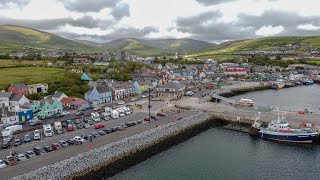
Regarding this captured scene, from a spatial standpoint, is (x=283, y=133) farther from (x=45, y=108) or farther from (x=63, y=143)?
(x=45, y=108)

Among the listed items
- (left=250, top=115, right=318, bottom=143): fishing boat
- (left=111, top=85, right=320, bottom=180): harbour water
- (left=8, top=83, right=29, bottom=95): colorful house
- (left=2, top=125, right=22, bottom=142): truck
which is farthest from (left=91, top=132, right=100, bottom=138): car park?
(left=8, top=83, right=29, bottom=95): colorful house

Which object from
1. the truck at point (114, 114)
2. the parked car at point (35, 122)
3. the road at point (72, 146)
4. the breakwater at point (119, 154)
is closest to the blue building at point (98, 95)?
the truck at point (114, 114)

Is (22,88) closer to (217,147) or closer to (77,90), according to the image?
(77,90)

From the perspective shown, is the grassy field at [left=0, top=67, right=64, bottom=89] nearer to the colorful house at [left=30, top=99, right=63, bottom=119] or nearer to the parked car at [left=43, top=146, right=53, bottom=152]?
the colorful house at [left=30, top=99, right=63, bottom=119]

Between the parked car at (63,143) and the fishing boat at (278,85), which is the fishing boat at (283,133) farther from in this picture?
the fishing boat at (278,85)

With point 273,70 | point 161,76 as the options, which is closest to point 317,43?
point 273,70

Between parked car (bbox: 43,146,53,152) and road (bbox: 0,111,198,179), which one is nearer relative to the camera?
road (bbox: 0,111,198,179)

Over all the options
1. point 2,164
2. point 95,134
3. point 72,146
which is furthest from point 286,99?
point 2,164
